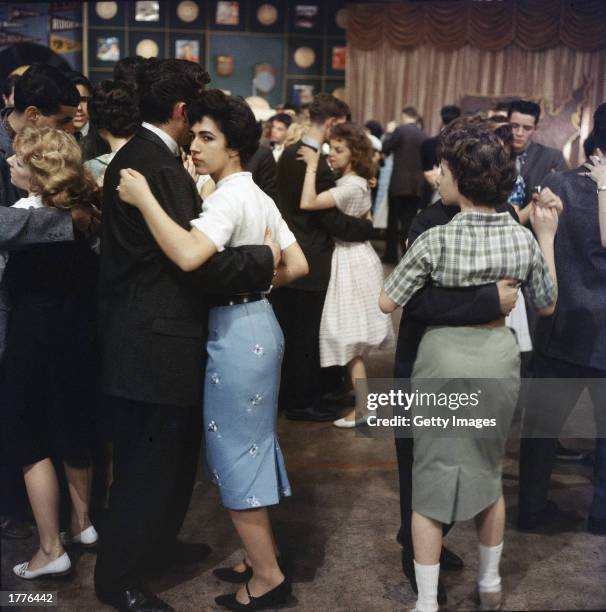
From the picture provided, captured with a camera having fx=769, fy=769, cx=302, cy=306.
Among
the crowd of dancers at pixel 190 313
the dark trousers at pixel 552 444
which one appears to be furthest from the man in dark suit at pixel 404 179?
the crowd of dancers at pixel 190 313

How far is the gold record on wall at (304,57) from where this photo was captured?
413 inches

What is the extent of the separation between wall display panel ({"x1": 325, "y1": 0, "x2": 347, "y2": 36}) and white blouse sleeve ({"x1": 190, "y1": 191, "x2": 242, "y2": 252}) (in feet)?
29.5

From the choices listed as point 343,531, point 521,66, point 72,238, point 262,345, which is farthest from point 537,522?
point 521,66

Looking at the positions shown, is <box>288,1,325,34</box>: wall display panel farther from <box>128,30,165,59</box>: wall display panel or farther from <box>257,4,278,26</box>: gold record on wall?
<box>128,30,165,59</box>: wall display panel

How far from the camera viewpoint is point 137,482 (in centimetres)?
217

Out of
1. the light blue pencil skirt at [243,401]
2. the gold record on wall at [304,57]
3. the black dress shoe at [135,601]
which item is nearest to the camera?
the light blue pencil skirt at [243,401]

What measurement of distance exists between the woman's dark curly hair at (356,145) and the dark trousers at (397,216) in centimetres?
431

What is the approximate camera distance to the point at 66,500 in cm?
276

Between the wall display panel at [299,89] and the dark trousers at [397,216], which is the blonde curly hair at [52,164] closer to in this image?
the dark trousers at [397,216]

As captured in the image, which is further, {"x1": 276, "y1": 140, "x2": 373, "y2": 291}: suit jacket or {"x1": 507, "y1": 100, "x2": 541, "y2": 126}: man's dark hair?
{"x1": 276, "y1": 140, "x2": 373, "y2": 291}: suit jacket

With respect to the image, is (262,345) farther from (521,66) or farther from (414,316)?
(521,66)

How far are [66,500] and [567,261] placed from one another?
6.45ft

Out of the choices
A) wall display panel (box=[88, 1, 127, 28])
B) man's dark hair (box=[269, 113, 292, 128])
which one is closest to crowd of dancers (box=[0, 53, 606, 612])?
man's dark hair (box=[269, 113, 292, 128])

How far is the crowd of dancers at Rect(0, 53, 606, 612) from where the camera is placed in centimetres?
201
